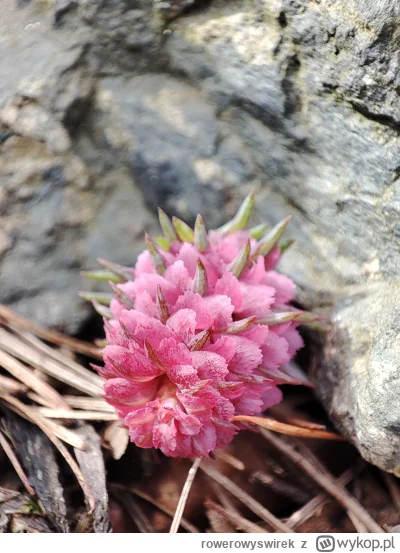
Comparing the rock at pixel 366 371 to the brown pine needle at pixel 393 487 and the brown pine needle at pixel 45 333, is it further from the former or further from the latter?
the brown pine needle at pixel 45 333

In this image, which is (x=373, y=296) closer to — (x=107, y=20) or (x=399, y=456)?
(x=399, y=456)

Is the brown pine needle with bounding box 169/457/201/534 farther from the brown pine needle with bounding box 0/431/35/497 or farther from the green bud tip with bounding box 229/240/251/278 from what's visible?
the green bud tip with bounding box 229/240/251/278

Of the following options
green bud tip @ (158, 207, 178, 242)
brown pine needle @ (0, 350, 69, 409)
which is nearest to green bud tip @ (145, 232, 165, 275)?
green bud tip @ (158, 207, 178, 242)

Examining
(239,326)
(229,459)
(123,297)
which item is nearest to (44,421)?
(123,297)

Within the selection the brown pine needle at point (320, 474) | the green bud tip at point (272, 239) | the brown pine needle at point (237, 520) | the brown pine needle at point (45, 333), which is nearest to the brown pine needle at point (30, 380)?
the brown pine needle at point (45, 333)

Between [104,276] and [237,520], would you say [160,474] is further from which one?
[104,276]

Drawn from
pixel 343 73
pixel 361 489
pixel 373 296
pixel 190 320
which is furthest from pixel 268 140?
pixel 361 489
